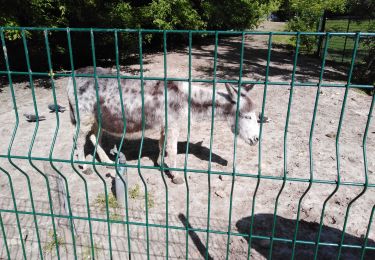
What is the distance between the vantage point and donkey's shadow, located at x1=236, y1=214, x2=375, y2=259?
13.9 ft

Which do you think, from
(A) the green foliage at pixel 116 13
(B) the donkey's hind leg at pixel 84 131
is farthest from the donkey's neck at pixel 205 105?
(A) the green foliage at pixel 116 13

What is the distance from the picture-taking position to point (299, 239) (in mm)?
4512

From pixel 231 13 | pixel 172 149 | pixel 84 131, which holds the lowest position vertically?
pixel 172 149

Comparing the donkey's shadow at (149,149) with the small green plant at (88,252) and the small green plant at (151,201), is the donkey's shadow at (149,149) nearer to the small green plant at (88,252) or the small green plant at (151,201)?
the small green plant at (151,201)

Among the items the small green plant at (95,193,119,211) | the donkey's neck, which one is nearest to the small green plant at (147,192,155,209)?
the small green plant at (95,193,119,211)

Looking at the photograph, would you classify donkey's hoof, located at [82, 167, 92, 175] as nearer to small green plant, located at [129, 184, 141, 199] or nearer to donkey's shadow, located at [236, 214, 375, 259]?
small green plant, located at [129, 184, 141, 199]

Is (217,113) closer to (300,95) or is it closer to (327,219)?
(327,219)

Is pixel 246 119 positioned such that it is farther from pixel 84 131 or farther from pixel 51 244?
pixel 51 244

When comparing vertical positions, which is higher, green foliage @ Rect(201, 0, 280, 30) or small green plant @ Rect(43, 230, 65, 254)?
green foliage @ Rect(201, 0, 280, 30)

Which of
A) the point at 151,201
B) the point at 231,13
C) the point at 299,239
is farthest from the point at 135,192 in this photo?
the point at 231,13

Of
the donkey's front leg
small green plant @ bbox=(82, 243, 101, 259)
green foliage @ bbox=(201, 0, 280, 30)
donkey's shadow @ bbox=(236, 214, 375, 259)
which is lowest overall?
donkey's shadow @ bbox=(236, 214, 375, 259)

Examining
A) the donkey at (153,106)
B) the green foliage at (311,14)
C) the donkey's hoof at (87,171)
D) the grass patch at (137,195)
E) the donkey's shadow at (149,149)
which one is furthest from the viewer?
the green foliage at (311,14)

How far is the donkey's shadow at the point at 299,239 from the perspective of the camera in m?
4.23

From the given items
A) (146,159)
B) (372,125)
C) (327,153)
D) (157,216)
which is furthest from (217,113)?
(372,125)
